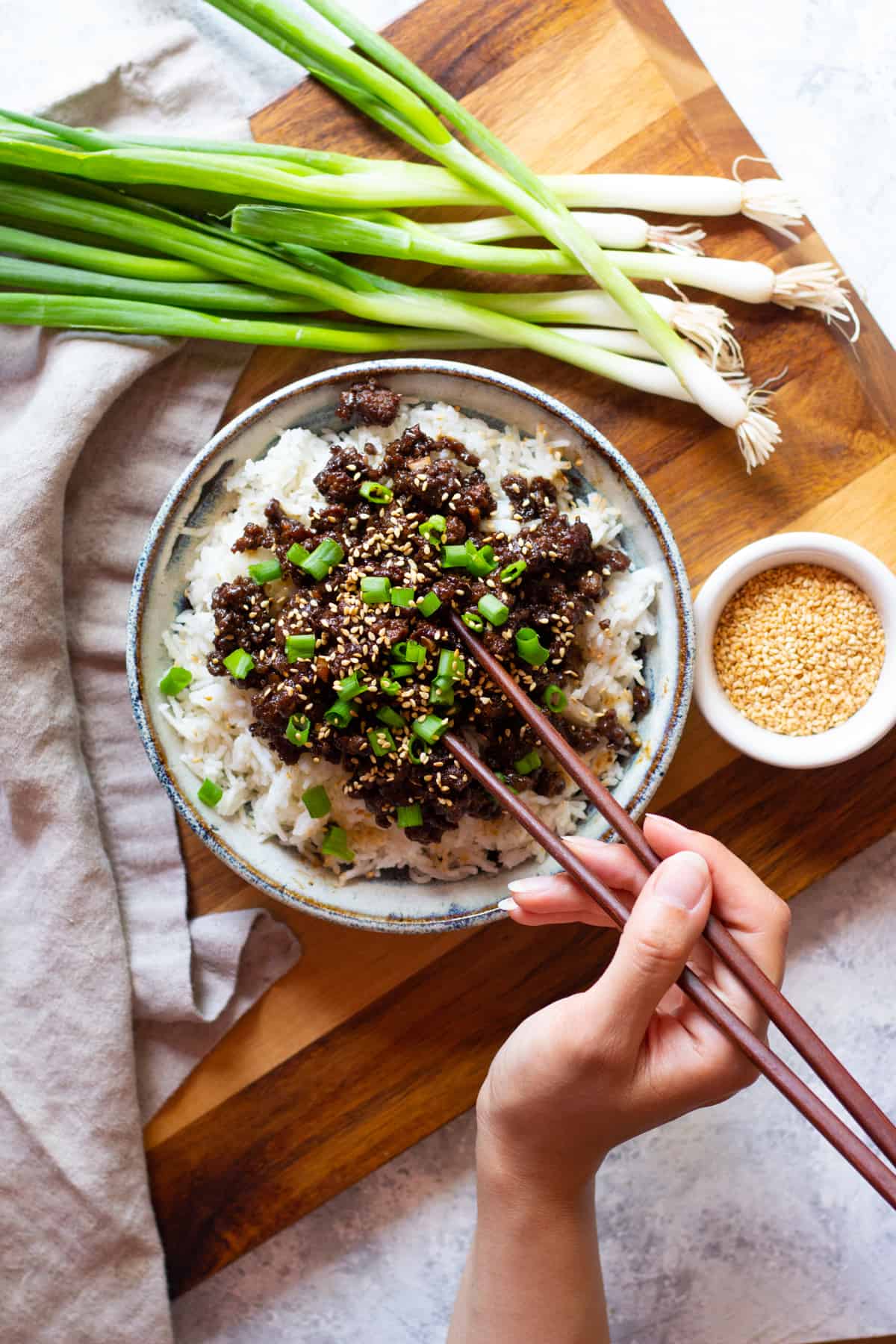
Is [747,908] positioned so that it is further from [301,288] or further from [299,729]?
[301,288]

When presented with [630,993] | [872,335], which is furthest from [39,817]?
[872,335]

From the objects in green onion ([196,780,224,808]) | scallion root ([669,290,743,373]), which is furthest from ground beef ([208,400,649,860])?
scallion root ([669,290,743,373])

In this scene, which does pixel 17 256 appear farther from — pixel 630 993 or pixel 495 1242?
pixel 495 1242

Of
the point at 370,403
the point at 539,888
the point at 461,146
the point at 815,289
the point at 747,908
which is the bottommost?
the point at 747,908

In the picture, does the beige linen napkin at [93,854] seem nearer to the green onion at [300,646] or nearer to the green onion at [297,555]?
the green onion at [297,555]

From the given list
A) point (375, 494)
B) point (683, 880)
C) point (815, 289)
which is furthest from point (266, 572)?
point (815, 289)
